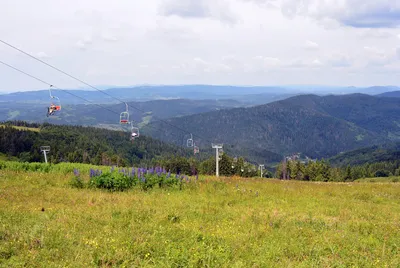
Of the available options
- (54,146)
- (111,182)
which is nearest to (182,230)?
(111,182)

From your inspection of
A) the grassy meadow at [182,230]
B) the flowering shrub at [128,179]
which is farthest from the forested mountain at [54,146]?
the grassy meadow at [182,230]

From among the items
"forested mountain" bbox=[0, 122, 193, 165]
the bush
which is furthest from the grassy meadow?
"forested mountain" bbox=[0, 122, 193, 165]

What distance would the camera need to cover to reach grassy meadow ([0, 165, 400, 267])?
6457 millimetres

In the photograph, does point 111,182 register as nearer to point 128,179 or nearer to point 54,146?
point 128,179

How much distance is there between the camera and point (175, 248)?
7004mm

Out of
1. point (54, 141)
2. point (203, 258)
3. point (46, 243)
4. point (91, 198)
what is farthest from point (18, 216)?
point (54, 141)

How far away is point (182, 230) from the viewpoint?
816cm

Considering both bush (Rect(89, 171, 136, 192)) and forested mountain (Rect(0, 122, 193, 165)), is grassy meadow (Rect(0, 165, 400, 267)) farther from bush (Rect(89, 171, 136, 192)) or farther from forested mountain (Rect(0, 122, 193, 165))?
forested mountain (Rect(0, 122, 193, 165))

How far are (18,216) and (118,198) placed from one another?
369 centimetres

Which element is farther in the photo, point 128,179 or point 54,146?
point 54,146

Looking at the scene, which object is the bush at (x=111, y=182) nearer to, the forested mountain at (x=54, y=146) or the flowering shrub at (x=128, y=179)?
the flowering shrub at (x=128, y=179)

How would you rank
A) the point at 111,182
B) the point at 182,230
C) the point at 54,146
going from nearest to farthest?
the point at 182,230 → the point at 111,182 → the point at 54,146

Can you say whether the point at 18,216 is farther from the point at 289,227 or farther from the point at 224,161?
the point at 224,161

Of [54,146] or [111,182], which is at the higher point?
[111,182]
